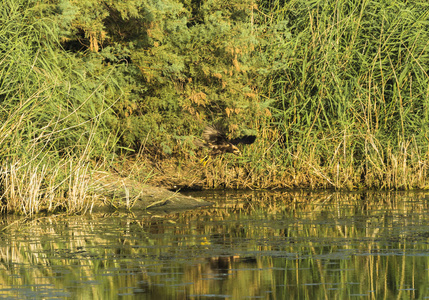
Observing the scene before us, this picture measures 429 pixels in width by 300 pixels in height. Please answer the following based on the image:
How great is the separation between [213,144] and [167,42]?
6.46 feet

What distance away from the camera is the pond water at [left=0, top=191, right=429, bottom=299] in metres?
6.36

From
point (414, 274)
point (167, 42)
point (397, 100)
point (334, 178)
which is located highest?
point (167, 42)

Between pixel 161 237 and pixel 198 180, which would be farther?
pixel 198 180

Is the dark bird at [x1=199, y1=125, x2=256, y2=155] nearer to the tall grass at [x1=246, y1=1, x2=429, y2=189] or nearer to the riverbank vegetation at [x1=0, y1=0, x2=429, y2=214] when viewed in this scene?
the riverbank vegetation at [x1=0, y1=0, x2=429, y2=214]

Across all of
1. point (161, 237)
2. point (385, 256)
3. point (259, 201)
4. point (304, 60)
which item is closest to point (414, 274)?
point (385, 256)

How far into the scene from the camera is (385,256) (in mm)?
7746

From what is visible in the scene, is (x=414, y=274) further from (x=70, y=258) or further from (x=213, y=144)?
(x=213, y=144)

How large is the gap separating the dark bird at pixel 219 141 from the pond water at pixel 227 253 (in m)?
2.50

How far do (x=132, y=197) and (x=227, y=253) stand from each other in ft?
12.5

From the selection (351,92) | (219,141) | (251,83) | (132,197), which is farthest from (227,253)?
(251,83)

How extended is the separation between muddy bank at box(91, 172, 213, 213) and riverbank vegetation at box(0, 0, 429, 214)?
1.91 feet

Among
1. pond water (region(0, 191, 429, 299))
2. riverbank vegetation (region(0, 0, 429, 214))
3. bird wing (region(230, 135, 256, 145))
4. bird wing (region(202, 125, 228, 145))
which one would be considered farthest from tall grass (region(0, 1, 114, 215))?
bird wing (region(230, 135, 256, 145))

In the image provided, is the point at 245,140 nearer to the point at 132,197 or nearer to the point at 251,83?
the point at 251,83

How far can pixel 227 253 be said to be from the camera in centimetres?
793
